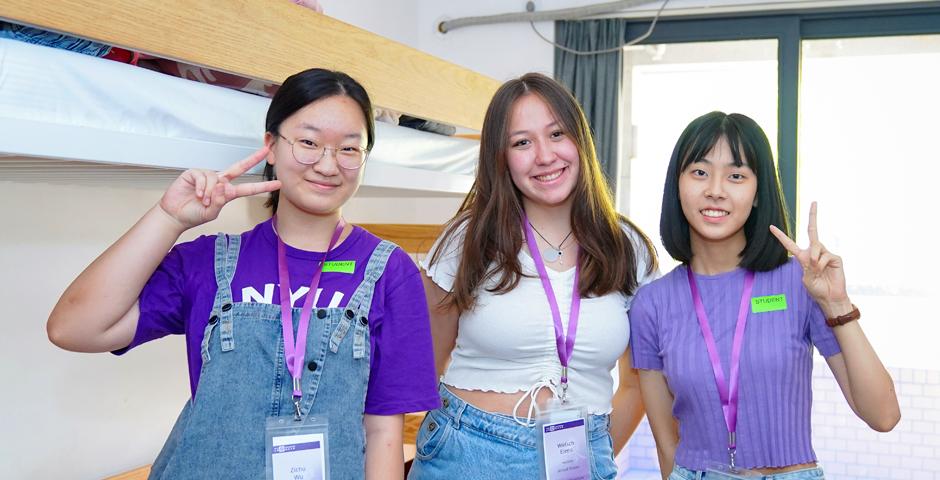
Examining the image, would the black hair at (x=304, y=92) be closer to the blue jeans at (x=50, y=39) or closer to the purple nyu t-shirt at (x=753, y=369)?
the blue jeans at (x=50, y=39)

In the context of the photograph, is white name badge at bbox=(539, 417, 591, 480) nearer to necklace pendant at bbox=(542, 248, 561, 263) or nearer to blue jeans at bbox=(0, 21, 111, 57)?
necklace pendant at bbox=(542, 248, 561, 263)

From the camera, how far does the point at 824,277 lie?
174 cm

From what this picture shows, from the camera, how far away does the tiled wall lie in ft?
15.0

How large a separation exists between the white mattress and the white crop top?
649 millimetres

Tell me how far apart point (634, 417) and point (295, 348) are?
1.00m

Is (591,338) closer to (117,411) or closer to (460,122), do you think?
(460,122)

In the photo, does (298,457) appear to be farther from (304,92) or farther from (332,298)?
(304,92)

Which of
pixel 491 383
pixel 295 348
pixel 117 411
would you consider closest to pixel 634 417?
pixel 491 383

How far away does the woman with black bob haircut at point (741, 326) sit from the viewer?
176 centimetres

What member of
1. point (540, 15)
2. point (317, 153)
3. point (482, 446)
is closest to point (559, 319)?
point (482, 446)

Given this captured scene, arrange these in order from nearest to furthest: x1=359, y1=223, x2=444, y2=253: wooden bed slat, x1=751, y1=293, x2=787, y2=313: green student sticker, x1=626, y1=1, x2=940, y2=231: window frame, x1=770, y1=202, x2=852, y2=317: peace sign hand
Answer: x1=770, y1=202, x2=852, y2=317: peace sign hand, x1=751, y1=293, x2=787, y2=313: green student sticker, x1=359, y1=223, x2=444, y2=253: wooden bed slat, x1=626, y1=1, x2=940, y2=231: window frame

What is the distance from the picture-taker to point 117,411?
9.25 feet

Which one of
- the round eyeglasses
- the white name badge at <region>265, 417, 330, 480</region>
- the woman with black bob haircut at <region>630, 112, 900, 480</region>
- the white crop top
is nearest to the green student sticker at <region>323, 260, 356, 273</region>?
the round eyeglasses

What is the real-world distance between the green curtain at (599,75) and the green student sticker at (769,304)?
111 inches
